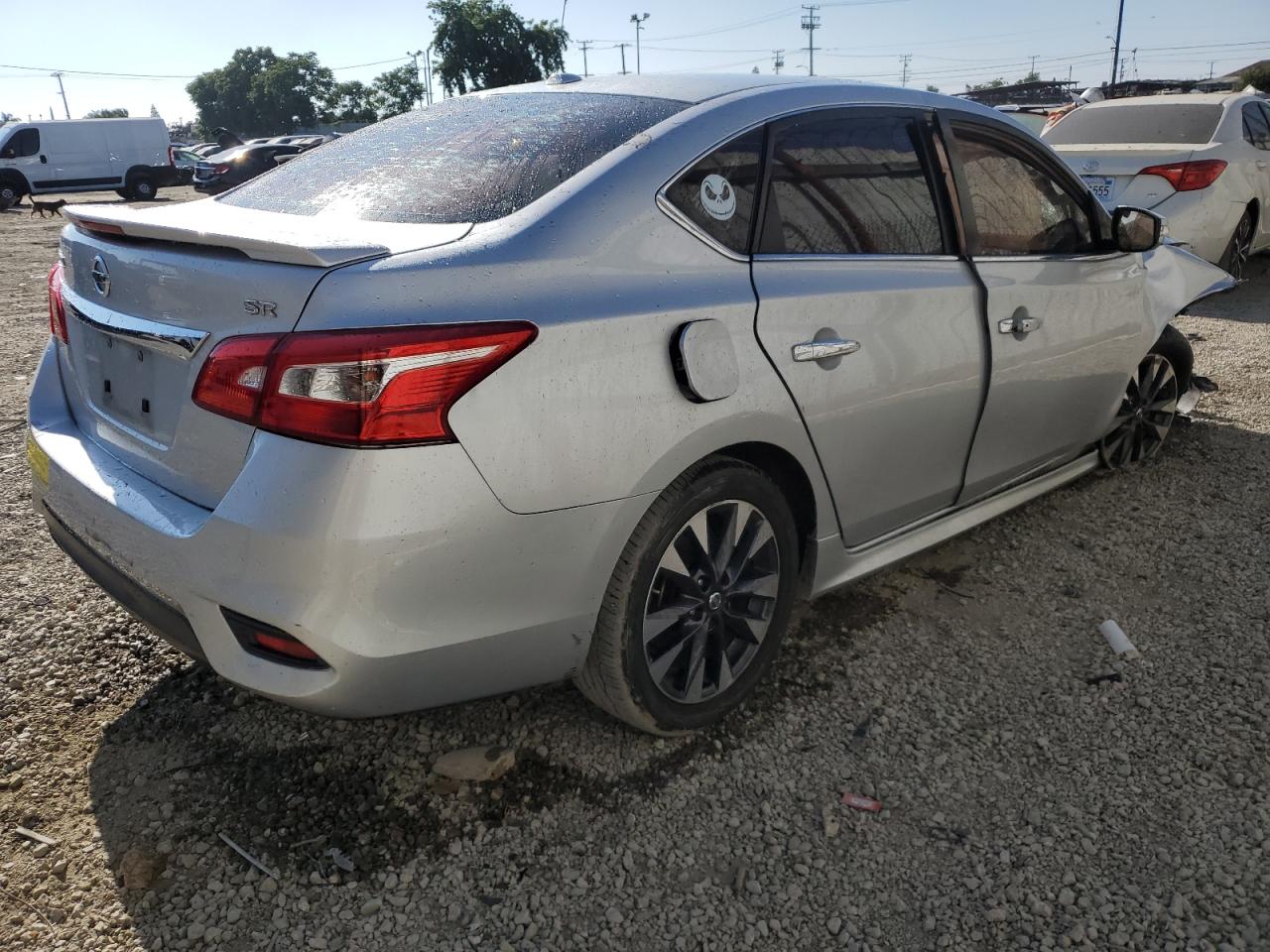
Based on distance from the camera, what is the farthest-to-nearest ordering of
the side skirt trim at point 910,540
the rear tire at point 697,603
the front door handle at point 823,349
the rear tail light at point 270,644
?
1. the side skirt trim at point 910,540
2. the front door handle at point 823,349
3. the rear tire at point 697,603
4. the rear tail light at point 270,644

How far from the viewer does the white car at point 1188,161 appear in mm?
7555

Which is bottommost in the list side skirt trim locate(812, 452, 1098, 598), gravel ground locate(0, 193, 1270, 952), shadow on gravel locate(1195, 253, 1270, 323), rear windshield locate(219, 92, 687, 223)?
shadow on gravel locate(1195, 253, 1270, 323)

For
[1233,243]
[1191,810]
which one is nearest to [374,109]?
[1233,243]

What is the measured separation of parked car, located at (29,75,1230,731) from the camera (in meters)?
1.83

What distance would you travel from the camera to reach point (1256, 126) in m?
8.41

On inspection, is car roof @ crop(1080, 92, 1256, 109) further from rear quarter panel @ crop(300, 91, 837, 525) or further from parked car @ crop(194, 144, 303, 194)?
parked car @ crop(194, 144, 303, 194)

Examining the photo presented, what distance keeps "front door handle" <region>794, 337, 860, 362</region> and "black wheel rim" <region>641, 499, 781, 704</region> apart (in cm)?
40

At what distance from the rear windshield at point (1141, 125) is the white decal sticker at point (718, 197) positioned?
22.8 feet

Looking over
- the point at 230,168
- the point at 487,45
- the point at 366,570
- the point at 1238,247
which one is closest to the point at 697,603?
the point at 366,570

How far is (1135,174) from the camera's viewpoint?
297 inches

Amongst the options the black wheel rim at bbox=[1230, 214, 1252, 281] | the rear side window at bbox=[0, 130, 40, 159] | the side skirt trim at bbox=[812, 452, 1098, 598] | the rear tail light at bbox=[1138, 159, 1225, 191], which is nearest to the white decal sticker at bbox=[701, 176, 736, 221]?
the side skirt trim at bbox=[812, 452, 1098, 598]

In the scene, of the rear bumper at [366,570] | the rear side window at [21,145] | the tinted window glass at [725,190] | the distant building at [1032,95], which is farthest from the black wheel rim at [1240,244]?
the distant building at [1032,95]

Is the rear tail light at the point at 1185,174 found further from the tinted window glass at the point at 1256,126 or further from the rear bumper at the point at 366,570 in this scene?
the rear bumper at the point at 366,570

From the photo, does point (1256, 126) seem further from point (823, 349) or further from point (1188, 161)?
point (823, 349)
